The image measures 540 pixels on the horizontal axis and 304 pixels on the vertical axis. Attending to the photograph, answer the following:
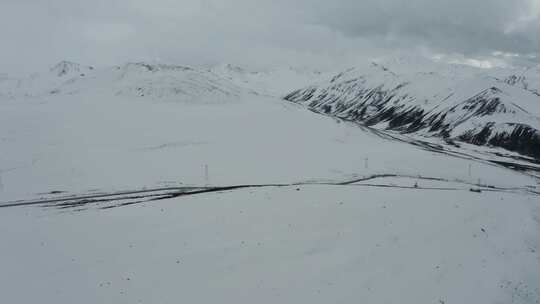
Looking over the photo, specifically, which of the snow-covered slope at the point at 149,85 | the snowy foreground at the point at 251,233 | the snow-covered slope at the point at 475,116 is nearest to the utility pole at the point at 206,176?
the snowy foreground at the point at 251,233

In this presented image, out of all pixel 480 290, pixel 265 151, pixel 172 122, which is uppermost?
pixel 172 122

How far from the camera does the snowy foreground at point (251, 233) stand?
2152cm

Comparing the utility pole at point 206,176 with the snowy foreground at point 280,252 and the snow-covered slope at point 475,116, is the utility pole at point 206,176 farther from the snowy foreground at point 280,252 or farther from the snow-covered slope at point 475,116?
the snow-covered slope at point 475,116

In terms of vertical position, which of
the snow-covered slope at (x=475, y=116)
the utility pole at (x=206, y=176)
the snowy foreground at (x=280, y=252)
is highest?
the snow-covered slope at (x=475, y=116)

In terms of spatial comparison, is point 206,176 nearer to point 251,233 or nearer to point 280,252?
point 251,233

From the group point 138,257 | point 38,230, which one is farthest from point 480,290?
point 38,230

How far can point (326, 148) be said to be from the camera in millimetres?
83000

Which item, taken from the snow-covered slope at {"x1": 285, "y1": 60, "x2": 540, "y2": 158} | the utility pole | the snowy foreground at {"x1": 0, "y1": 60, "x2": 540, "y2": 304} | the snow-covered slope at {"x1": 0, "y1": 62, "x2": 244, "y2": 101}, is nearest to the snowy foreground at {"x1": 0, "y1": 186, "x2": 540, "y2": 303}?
the snowy foreground at {"x1": 0, "y1": 60, "x2": 540, "y2": 304}

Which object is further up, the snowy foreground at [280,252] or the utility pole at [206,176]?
the utility pole at [206,176]

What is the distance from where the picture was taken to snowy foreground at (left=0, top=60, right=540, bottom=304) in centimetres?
2152

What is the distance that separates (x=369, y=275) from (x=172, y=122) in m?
80.8

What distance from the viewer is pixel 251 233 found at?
28078 millimetres

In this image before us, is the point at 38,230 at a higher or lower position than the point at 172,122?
lower

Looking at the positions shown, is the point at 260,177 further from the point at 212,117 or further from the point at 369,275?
the point at 212,117
